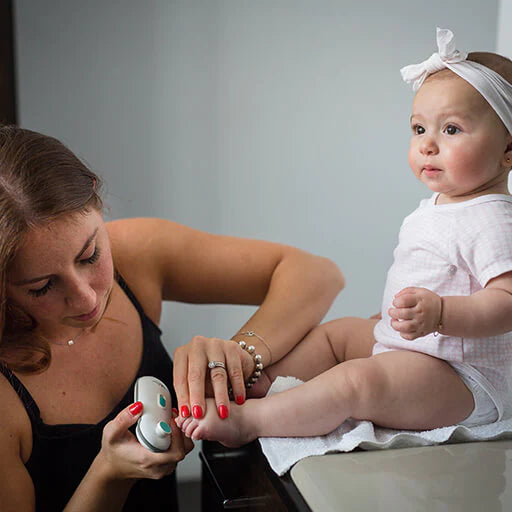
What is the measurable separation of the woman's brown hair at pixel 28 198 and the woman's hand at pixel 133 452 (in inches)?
7.2

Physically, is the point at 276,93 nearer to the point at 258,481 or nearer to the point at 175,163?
the point at 175,163

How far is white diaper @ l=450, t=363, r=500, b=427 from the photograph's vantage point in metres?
0.71

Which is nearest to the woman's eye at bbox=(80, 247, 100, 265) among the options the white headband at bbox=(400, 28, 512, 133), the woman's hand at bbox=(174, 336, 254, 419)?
the woman's hand at bbox=(174, 336, 254, 419)

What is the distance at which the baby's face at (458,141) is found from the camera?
2.31ft

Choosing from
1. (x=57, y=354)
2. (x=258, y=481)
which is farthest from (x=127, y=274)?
(x=258, y=481)

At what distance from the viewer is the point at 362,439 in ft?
2.07

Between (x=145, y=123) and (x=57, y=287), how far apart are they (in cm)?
126

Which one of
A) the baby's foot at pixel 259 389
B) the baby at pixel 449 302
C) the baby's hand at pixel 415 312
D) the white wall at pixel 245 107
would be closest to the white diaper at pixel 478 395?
the baby at pixel 449 302

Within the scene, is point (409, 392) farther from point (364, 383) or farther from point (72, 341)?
point (72, 341)

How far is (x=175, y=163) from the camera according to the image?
196 cm

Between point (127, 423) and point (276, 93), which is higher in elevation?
point (276, 93)

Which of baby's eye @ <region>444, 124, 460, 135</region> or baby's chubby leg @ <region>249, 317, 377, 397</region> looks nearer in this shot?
baby's eye @ <region>444, 124, 460, 135</region>

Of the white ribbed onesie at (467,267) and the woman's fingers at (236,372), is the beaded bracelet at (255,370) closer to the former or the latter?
the woman's fingers at (236,372)

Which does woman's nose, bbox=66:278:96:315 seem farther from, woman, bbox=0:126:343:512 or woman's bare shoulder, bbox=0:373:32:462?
woman's bare shoulder, bbox=0:373:32:462
